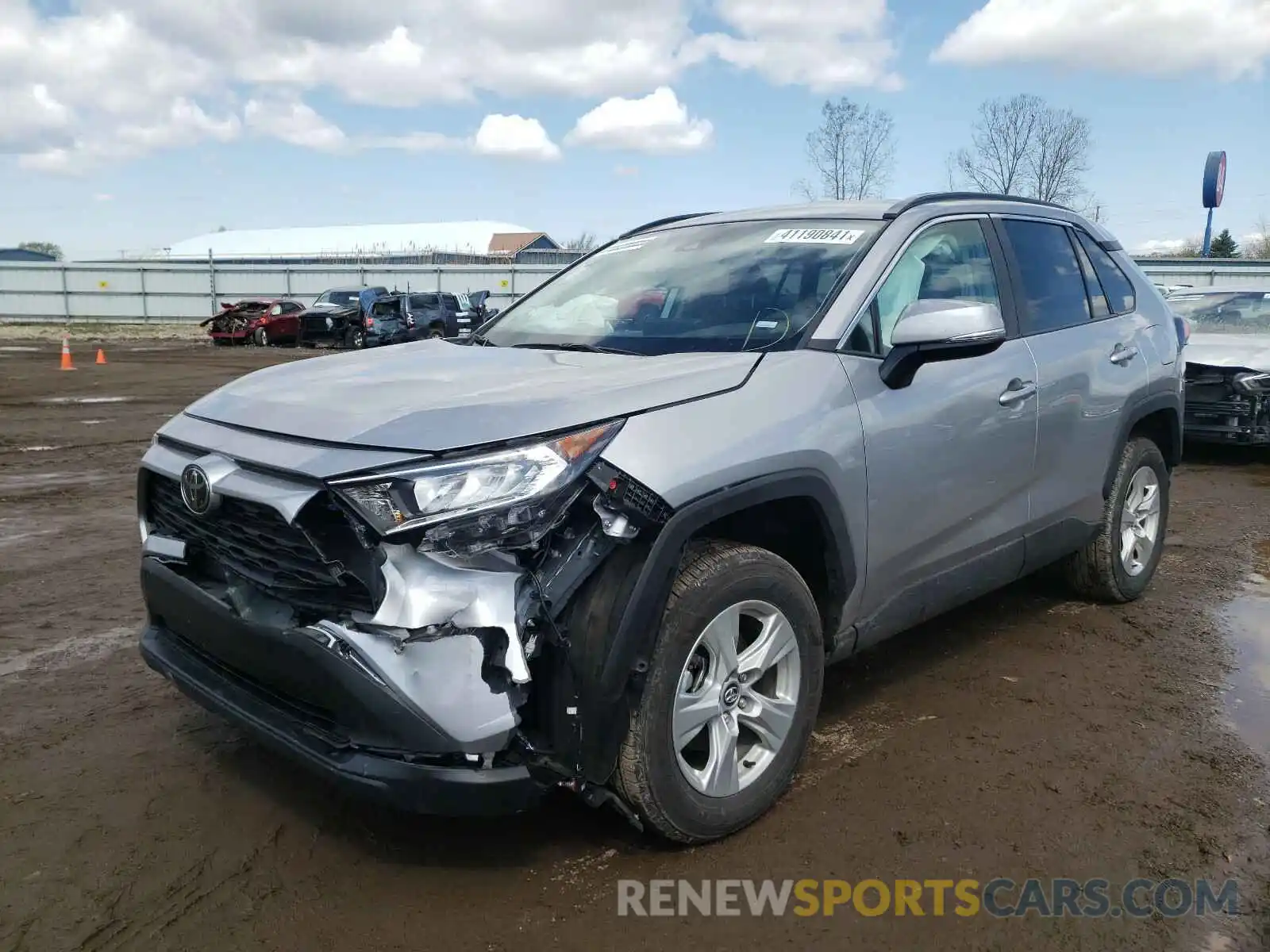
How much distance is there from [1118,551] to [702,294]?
8.52 feet

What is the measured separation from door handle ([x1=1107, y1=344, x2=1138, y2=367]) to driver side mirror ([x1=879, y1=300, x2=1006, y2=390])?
60.0 inches

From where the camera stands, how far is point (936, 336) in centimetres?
314

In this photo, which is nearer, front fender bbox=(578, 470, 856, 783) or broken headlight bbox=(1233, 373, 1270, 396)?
front fender bbox=(578, 470, 856, 783)

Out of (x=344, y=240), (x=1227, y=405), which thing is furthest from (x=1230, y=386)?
(x=344, y=240)

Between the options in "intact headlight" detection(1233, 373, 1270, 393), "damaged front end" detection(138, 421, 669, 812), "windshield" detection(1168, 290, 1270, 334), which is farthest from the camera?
"windshield" detection(1168, 290, 1270, 334)

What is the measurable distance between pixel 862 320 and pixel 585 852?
1.87 m

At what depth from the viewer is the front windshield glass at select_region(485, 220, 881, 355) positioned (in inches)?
134

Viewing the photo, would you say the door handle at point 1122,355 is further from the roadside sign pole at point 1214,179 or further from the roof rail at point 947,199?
the roadside sign pole at point 1214,179

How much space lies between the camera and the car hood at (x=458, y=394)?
2.54m

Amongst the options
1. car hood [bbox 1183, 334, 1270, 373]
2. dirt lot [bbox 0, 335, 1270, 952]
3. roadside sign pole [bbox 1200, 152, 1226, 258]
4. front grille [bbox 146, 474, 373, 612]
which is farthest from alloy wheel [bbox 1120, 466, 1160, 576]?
roadside sign pole [bbox 1200, 152, 1226, 258]

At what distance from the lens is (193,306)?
42.4 meters

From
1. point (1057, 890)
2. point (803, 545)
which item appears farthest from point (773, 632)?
point (1057, 890)

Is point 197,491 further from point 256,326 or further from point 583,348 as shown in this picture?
point 256,326

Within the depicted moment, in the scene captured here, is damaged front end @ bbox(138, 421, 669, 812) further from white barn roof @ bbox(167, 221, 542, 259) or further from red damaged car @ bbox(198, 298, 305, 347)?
white barn roof @ bbox(167, 221, 542, 259)
